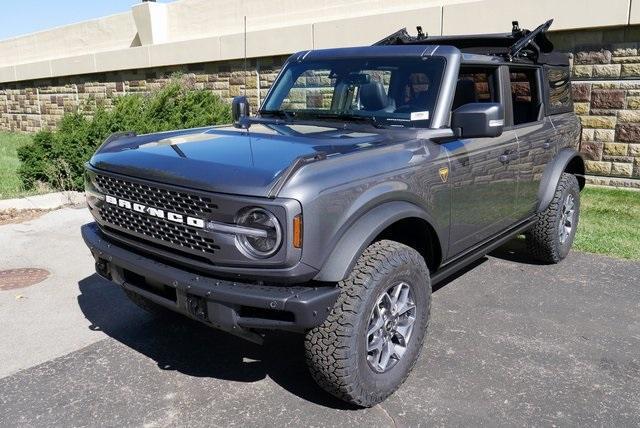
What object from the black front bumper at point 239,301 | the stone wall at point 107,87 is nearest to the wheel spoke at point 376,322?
the black front bumper at point 239,301

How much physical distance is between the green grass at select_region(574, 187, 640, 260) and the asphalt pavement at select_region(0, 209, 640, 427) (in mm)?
859

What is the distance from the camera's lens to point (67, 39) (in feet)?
64.4

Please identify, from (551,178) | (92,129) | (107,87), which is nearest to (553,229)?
(551,178)

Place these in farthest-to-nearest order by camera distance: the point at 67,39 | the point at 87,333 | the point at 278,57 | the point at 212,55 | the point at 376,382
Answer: the point at 67,39 < the point at 212,55 < the point at 278,57 < the point at 87,333 < the point at 376,382

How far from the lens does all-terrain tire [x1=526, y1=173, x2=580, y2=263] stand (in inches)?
202

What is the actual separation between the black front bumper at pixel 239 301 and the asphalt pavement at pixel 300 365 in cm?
60

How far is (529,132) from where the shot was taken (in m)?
4.62

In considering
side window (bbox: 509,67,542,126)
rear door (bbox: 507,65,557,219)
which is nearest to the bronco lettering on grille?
rear door (bbox: 507,65,557,219)

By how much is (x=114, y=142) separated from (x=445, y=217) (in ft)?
6.98

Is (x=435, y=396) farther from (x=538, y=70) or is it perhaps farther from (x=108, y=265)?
(x=538, y=70)

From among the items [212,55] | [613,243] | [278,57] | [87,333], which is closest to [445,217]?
[87,333]

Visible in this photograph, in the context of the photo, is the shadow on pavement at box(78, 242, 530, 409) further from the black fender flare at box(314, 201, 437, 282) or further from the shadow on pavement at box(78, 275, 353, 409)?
the black fender flare at box(314, 201, 437, 282)

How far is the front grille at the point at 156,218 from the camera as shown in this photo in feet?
9.14

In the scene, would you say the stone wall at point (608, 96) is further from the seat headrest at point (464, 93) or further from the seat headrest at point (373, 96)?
the seat headrest at point (373, 96)
